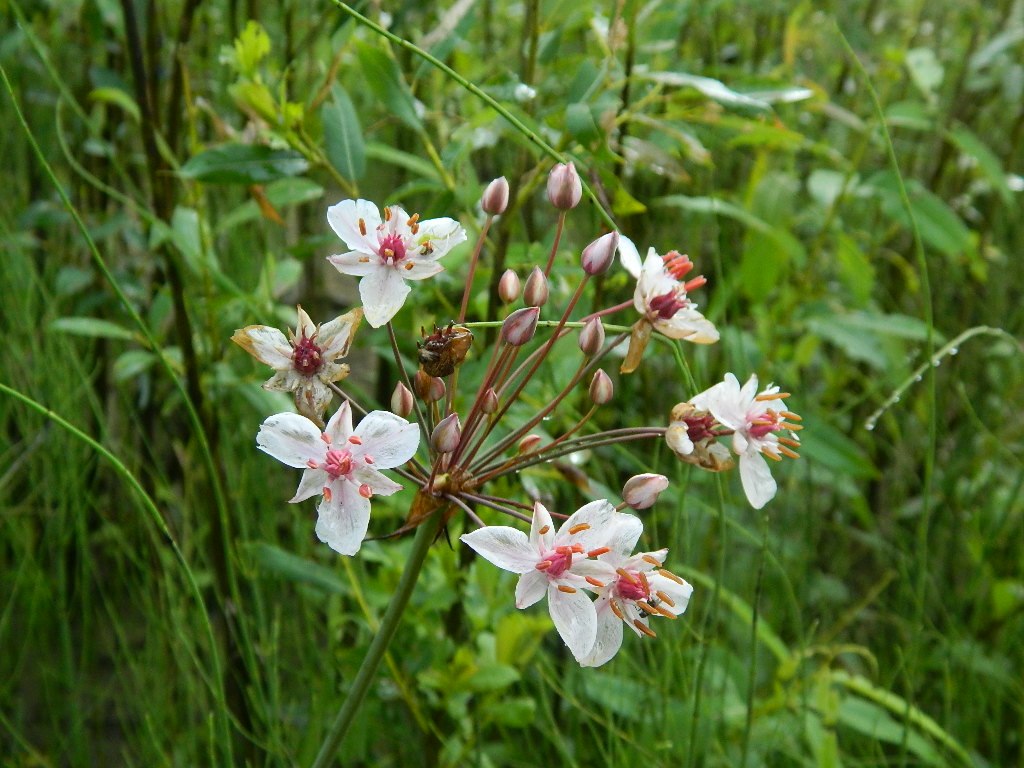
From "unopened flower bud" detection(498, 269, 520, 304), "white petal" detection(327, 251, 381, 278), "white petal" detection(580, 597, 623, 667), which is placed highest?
"white petal" detection(327, 251, 381, 278)

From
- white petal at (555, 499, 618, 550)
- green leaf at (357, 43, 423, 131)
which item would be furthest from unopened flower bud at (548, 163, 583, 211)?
green leaf at (357, 43, 423, 131)

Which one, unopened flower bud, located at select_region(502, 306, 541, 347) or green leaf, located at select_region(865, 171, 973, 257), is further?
green leaf, located at select_region(865, 171, 973, 257)

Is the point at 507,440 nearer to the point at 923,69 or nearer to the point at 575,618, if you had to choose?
the point at 575,618

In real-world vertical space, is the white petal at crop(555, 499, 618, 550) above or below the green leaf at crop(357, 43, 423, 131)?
below

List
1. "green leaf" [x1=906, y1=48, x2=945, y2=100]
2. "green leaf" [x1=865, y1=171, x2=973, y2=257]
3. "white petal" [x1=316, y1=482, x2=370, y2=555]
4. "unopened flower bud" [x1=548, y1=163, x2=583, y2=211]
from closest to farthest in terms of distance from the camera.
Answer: "white petal" [x1=316, y1=482, x2=370, y2=555] < "unopened flower bud" [x1=548, y1=163, x2=583, y2=211] < "green leaf" [x1=865, y1=171, x2=973, y2=257] < "green leaf" [x1=906, y1=48, x2=945, y2=100]

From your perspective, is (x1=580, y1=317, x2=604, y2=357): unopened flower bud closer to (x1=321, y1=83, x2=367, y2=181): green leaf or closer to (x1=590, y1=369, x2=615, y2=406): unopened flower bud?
(x1=590, y1=369, x2=615, y2=406): unopened flower bud

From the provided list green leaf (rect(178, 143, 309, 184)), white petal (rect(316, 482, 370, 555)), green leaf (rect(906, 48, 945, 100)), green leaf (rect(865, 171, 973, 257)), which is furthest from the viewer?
green leaf (rect(906, 48, 945, 100))
